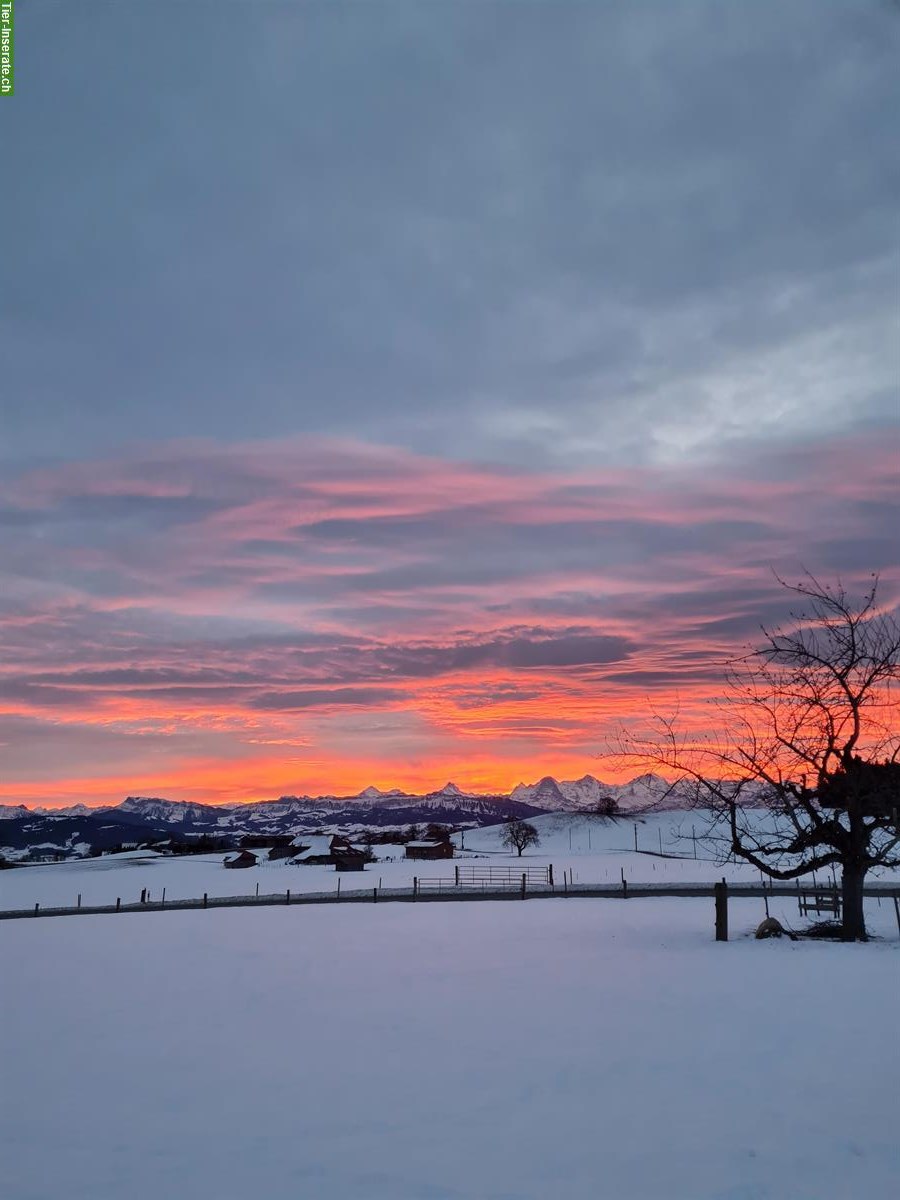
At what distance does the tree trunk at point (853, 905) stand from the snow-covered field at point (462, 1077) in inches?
54.5

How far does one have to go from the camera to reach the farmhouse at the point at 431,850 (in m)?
120

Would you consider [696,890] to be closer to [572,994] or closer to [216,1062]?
[572,994]

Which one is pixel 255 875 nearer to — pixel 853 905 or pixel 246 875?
pixel 246 875

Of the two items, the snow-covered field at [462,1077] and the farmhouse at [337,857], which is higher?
the snow-covered field at [462,1077]

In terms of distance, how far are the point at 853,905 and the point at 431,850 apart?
100 metres

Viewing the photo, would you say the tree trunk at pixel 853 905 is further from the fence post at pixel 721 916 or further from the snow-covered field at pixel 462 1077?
the fence post at pixel 721 916

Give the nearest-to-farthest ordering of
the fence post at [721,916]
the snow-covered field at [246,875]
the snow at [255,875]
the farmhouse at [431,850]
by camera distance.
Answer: the fence post at [721,916] < the snow at [255,875] < the snow-covered field at [246,875] < the farmhouse at [431,850]

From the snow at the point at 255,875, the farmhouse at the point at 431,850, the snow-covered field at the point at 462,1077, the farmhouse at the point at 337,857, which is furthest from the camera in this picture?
the farmhouse at the point at 431,850

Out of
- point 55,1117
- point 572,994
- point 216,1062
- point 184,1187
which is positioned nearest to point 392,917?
point 572,994

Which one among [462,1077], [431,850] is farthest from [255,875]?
[462,1077]

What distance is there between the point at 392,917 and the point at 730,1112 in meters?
26.2

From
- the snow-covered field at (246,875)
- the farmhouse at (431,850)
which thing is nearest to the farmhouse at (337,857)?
the snow-covered field at (246,875)

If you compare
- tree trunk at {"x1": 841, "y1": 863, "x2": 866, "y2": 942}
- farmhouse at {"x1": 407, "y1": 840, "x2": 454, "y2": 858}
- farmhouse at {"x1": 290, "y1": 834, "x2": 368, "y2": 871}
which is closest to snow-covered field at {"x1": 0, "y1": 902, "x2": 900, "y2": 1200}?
tree trunk at {"x1": 841, "y1": 863, "x2": 866, "y2": 942}

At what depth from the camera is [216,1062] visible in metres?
12.4
